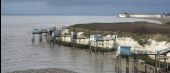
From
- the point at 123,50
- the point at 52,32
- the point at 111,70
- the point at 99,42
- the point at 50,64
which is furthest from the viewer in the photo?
the point at 52,32

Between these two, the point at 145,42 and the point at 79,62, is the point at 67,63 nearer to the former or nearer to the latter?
the point at 79,62

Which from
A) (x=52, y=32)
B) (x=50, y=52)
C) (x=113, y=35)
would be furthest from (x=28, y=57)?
(x=52, y=32)

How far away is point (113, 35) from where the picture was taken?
50.8 m

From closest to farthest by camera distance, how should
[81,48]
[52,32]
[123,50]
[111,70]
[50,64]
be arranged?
[123,50] < [111,70] < [50,64] < [81,48] < [52,32]

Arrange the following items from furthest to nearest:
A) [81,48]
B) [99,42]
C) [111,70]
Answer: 1. [81,48]
2. [99,42]
3. [111,70]

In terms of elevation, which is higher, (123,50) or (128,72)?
(123,50)

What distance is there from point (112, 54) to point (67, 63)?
23.9 ft

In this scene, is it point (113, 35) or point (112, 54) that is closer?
point (112, 54)

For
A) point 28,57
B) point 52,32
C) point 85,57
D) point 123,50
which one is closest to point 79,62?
point 85,57

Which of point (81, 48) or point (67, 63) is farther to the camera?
point (81, 48)

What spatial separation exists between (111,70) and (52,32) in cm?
3209

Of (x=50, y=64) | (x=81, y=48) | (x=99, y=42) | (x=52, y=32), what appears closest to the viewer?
(x=50, y=64)

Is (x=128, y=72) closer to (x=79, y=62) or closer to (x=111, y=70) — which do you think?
(x=111, y=70)

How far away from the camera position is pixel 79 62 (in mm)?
38844
